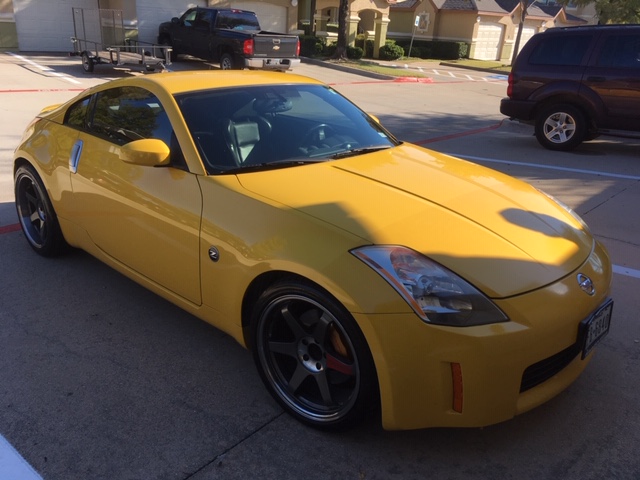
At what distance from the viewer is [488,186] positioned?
3393 millimetres

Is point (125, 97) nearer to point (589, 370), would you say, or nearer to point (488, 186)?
point (488, 186)

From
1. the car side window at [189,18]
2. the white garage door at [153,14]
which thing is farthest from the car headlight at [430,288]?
the white garage door at [153,14]

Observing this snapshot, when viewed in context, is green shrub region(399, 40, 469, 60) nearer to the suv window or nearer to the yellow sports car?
the suv window

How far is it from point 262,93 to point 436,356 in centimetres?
219

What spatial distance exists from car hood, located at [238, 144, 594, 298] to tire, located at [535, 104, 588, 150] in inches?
255

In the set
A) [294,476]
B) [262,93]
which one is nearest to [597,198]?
[262,93]

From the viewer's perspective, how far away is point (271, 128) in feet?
11.6

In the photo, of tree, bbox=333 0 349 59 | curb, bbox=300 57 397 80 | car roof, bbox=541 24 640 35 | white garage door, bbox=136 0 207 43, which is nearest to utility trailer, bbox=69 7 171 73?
→ white garage door, bbox=136 0 207 43

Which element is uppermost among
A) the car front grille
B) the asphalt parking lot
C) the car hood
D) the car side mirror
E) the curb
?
the car side mirror

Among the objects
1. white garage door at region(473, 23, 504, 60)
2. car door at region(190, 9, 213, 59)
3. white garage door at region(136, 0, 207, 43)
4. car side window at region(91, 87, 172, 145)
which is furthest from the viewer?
→ white garage door at region(473, 23, 504, 60)

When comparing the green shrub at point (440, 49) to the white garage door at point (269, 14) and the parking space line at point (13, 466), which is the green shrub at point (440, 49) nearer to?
the white garage door at point (269, 14)

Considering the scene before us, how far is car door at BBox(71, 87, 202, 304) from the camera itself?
10.2ft

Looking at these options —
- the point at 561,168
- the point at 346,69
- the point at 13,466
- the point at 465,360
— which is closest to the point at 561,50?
the point at 561,168

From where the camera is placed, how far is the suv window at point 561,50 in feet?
30.0
